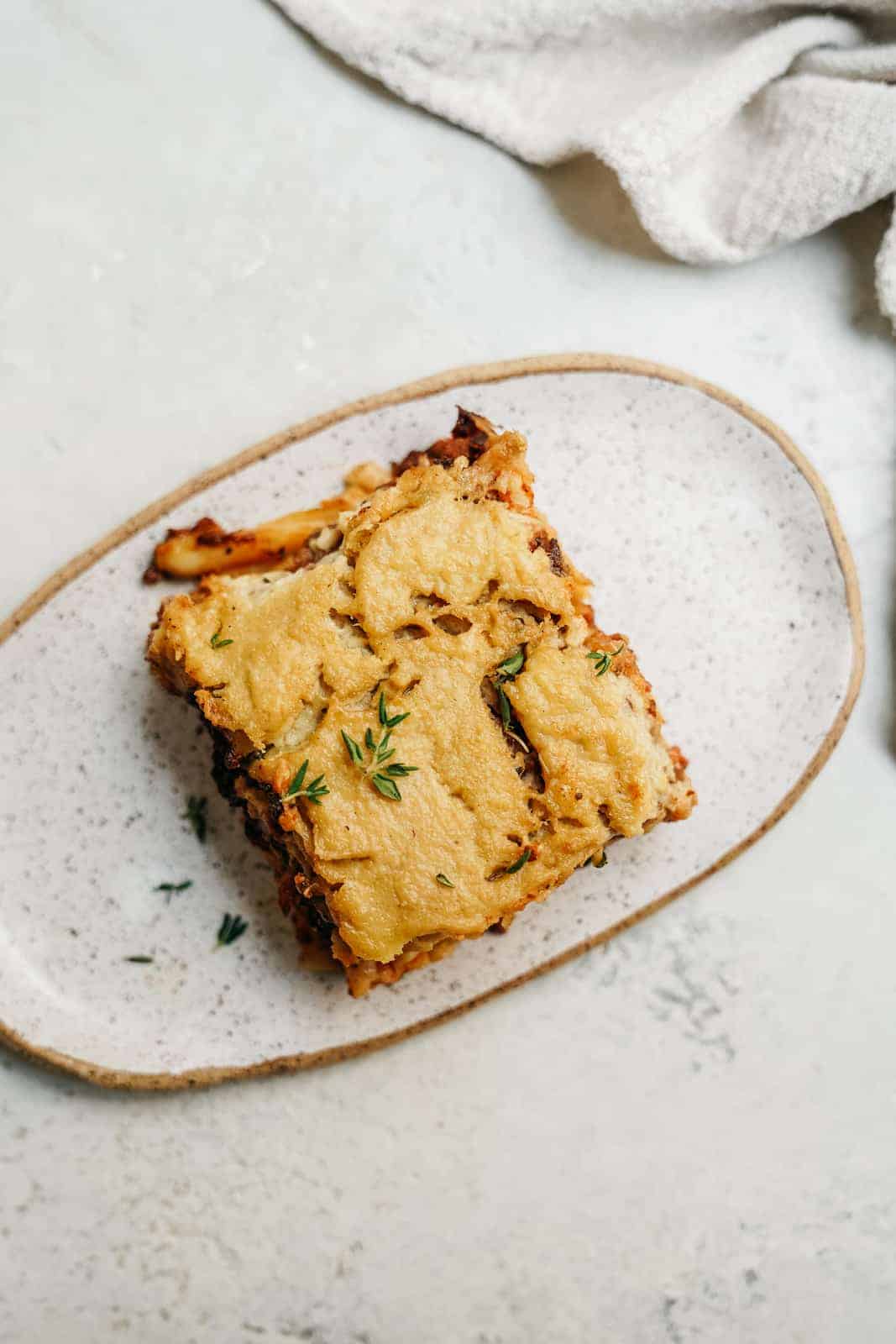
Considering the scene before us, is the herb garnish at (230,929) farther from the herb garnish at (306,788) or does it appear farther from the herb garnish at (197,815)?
the herb garnish at (306,788)

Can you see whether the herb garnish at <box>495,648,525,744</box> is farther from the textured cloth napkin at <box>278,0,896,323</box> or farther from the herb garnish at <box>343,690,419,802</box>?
the textured cloth napkin at <box>278,0,896,323</box>

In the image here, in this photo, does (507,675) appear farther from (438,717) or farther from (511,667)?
(438,717)

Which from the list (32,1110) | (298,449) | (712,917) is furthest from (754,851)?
(32,1110)

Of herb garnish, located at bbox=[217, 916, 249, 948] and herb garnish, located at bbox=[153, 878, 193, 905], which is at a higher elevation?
herb garnish, located at bbox=[153, 878, 193, 905]

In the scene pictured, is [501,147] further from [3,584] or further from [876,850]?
[876,850]

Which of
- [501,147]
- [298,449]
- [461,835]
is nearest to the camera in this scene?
[461,835]

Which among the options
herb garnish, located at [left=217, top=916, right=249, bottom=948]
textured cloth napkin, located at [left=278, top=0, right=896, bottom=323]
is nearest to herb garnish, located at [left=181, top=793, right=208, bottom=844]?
herb garnish, located at [left=217, top=916, right=249, bottom=948]

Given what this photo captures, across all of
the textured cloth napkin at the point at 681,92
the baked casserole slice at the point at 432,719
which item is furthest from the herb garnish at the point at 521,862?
the textured cloth napkin at the point at 681,92
